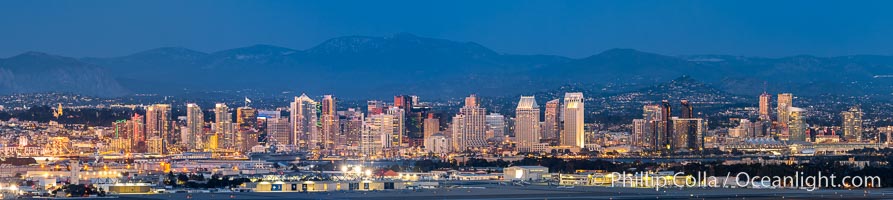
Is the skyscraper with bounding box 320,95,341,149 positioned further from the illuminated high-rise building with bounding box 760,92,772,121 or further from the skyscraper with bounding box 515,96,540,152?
the illuminated high-rise building with bounding box 760,92,772,121

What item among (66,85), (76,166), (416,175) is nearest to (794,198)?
(416,175)

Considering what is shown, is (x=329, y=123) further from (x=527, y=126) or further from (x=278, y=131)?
(x=527, y=126)

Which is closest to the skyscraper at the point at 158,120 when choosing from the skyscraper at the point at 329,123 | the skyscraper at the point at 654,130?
the skyscraper at the point at 329,123

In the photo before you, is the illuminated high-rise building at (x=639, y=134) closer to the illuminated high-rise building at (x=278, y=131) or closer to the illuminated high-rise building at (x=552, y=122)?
the illuminated high-rise building at (x=552, y=122)

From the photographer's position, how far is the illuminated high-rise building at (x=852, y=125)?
125000 mm

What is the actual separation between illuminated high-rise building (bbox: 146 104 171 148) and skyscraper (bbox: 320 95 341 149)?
26.7 feet

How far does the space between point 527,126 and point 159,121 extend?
65.9 ft

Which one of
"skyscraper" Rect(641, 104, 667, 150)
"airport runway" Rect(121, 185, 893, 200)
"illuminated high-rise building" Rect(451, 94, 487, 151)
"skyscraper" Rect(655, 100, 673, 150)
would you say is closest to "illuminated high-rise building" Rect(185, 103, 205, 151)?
"illuminated high-rise building" Rect(451, 94, 487, 151)

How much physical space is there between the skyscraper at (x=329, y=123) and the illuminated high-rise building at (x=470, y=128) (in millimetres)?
6322

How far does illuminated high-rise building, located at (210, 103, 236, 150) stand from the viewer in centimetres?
11431

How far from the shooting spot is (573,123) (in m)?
123

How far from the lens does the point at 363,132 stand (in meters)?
118

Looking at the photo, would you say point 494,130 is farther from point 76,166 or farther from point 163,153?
point 76,166

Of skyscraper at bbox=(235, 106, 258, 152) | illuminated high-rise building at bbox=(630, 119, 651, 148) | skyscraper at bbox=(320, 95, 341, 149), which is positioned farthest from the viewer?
illuminated high-rise building at bbox=(630, 119, 651, 148)
